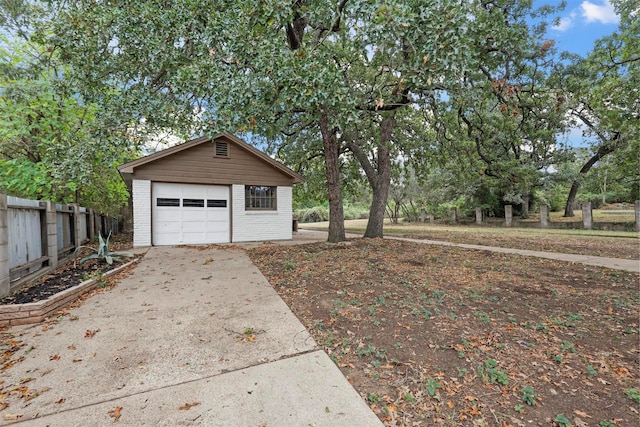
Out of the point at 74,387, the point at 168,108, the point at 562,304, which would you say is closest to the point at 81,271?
the point at 168,108

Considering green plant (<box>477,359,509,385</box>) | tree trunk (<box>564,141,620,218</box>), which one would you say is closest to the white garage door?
green plant (<box>477,359,509,385</box>)

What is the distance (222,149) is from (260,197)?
229 cm

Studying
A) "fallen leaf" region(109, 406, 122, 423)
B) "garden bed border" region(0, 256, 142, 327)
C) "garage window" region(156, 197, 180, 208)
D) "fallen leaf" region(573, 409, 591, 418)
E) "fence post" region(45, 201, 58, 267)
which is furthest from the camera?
"garage window" region(156, 197, 180, 208)

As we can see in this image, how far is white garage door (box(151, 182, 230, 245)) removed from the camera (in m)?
9.80

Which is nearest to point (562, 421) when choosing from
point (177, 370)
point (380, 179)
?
point (177, 370)

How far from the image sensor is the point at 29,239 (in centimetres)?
470

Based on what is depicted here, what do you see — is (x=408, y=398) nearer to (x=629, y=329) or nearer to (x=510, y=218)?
(x=629, y=329)

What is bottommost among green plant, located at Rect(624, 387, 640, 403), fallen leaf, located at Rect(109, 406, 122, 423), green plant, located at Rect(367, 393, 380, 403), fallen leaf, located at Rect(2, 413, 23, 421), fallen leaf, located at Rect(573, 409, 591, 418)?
fallen leaf, located at Rect(573, 409, 591, 418)

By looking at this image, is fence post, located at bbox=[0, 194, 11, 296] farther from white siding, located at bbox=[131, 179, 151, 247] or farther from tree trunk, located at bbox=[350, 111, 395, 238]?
tree trunk, located at bbox=[350, 111, 395, 238]

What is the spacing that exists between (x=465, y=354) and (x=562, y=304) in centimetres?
227

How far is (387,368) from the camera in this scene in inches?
97.3

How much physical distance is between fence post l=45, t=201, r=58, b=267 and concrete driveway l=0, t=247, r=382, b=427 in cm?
219

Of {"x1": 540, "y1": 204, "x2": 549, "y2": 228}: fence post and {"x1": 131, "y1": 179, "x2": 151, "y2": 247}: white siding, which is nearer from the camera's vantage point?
{"x1": 131, "y1": 179, "x2": 151, "y2": 247}: white siding

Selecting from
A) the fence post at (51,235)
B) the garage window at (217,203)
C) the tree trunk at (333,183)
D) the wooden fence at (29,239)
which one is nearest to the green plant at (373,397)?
the wooden fence at (29,239)
